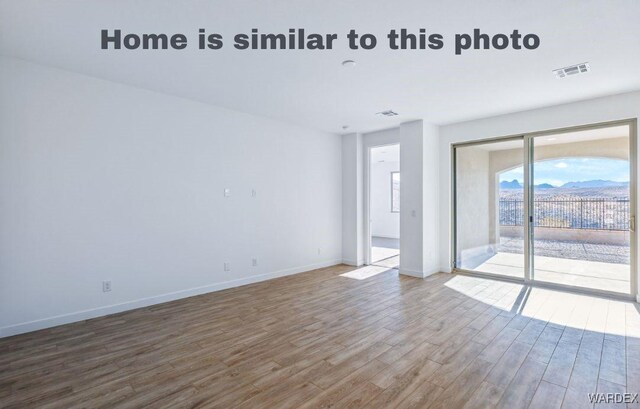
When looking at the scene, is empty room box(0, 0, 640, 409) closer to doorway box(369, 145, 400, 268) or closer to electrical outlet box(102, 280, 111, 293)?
electrical outlet box(102, 280, 111, 293)

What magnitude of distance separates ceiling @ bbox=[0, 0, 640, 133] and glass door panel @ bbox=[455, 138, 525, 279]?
1.00 metres

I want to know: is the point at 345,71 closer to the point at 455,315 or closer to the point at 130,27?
the point at 130,27

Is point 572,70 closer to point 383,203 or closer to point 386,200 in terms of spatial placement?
point 386,200

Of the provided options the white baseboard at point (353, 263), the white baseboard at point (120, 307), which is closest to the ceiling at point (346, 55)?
the white baseboard at point (120, 307)

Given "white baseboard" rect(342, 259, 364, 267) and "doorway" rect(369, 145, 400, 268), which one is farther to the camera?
"doorway" rect(369, 145, 400, 268)

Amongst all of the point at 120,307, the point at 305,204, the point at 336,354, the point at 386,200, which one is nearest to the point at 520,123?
the point at 305,204

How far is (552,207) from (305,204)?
4.05 metres

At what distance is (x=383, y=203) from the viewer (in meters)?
10.9

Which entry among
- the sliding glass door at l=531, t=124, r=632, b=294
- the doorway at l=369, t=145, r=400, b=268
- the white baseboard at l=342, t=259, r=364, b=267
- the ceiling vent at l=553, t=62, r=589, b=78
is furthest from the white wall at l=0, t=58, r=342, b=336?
the doorway at l=369, t=145, r=400, b=268

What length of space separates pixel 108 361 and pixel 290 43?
126 inches

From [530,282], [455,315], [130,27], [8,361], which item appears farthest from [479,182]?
[8,361]

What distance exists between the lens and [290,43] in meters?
2.76

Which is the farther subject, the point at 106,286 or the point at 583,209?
the point at 583,209

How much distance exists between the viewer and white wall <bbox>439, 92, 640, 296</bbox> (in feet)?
13.3
